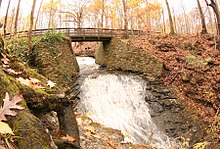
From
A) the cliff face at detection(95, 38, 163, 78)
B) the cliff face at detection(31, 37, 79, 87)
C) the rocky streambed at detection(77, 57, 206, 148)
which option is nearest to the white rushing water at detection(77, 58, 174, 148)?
the rocky streambed at detection(77, 57, 206, 148)

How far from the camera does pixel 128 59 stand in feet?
54.1

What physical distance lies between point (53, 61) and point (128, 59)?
6.02m

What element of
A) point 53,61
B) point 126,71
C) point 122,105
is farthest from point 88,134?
point 126,71

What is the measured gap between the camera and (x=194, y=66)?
45.3 feet

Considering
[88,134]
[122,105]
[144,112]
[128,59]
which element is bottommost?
[144,112]

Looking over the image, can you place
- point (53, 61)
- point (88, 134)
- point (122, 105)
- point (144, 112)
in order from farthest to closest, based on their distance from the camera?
1. point (53, 61)
2. point (122, 105)
3. point (144, 112)
4. point (88, 134)

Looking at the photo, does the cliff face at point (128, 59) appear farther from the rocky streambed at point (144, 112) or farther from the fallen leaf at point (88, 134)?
the fallen leaf at point (88, 134)

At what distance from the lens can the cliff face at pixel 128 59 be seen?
48.1 feet

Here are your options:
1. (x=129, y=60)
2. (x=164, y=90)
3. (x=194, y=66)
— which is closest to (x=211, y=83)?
(x=194, y=66)

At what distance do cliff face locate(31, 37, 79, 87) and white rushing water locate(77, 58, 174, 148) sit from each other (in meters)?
1.43

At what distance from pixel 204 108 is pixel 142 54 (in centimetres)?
612

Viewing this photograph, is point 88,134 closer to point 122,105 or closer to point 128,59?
point 122,105

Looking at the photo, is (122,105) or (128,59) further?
(128,59)

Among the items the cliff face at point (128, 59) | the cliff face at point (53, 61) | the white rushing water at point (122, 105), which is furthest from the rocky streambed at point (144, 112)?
the cliff face at point (53, 61)
